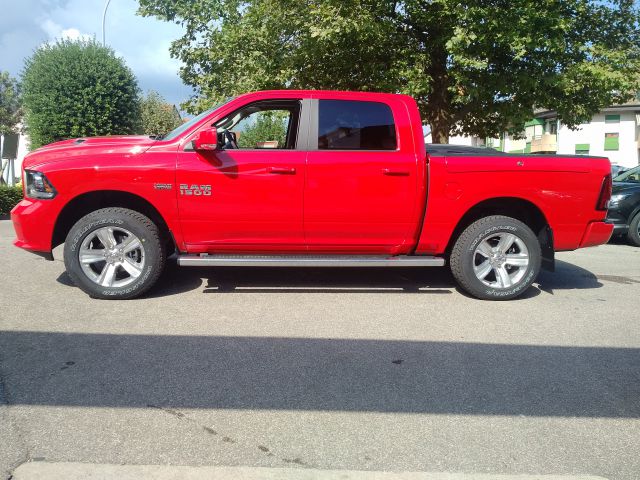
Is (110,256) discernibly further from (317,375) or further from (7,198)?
(7,198)

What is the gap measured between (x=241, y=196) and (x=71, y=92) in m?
12.3

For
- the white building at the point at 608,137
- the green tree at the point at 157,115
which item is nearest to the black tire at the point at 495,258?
the green tree at the point at 157,115

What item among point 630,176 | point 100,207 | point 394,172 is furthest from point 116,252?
point 630,176

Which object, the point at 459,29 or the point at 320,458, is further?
the point at 459,29

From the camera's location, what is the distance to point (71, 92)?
14.9 metres

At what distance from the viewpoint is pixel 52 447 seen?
101 inches

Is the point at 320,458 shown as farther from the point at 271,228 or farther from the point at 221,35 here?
the point at 221,35

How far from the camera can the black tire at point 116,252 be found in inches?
197

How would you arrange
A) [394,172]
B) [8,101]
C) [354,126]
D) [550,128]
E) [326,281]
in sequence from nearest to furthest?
[394,172]
[354,126]
[326,281]
[8,101]
[550,128]

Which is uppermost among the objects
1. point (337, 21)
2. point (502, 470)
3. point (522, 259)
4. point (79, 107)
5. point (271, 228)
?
point (337, 21)

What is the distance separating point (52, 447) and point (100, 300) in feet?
8.81

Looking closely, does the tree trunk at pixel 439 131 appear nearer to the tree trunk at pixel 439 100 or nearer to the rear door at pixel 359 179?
the tree trunk at pixel 439 100

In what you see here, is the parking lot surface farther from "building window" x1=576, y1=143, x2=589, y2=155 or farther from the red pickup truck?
"building window" x1=576, y1=143, x2=589, y2=155

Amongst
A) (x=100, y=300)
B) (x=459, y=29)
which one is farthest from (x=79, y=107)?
(x=100, y=300)
